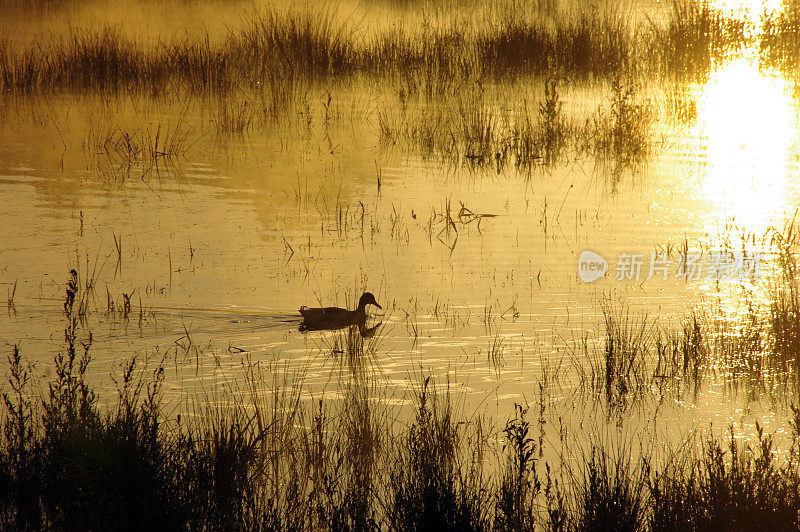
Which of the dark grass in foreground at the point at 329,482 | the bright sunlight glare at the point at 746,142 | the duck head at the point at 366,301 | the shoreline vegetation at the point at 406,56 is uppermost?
the shoreline vegetation at the point at 406,56

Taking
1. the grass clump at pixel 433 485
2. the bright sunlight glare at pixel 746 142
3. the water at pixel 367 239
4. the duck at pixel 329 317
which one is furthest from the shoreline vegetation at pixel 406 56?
the grass clump at pixel 433 485

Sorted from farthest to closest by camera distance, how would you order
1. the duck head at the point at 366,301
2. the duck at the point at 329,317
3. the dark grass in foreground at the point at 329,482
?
the duck head at the point at 366,301 < the duck at the point at 329,317 < the dark grass in foreground at the point at 329,482

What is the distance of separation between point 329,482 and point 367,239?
15.0 ft

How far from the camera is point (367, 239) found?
8531mm

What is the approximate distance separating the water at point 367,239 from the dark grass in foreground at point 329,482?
29.0 inches

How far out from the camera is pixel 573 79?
15617 mm

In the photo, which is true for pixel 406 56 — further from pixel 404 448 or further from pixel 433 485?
pixel 433 485

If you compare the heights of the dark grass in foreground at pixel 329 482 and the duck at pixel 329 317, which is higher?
the duck at pixel 329 317

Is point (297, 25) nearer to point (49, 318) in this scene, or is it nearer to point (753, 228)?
point (753, 228)

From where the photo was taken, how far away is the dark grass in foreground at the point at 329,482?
3.65 m

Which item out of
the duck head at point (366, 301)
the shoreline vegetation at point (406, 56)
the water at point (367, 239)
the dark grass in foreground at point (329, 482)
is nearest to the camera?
Result: the dark grass in foreground at point (329, 482)

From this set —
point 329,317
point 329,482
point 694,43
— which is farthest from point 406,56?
point 329,482

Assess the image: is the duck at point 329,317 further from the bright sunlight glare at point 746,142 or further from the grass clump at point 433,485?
the bright sunlight glare at point 746,142

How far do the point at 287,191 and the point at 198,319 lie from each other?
12.9ft
